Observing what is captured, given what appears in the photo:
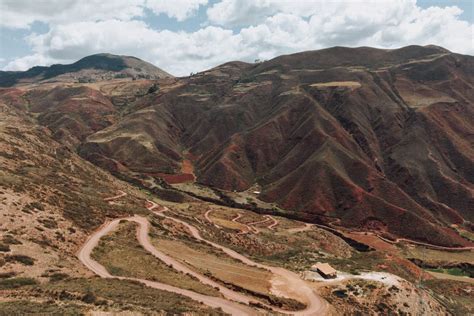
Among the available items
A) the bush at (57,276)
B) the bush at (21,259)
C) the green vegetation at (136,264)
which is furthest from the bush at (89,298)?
the green vegetation at (136,264)

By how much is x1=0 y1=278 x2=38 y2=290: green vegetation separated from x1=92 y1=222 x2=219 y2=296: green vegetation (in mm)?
10515

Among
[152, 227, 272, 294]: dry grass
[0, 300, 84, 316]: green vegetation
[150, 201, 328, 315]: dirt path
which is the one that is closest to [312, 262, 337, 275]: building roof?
[150, 201, 328, 315]: dirt path

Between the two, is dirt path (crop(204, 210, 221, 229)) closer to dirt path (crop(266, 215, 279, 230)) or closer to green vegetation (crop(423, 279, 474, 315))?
dirt path (crop(266, 215, 279, 230))

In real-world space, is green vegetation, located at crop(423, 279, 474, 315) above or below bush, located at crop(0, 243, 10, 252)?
below

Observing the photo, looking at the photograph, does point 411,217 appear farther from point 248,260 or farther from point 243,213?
point 248,260

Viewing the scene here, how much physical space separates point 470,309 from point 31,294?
6825 cm

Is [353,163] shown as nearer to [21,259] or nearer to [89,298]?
[21,259]

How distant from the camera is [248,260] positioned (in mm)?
64562

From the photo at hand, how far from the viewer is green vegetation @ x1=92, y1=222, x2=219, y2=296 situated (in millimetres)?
44750

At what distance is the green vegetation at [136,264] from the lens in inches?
1762

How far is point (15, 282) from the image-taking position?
33.6 m

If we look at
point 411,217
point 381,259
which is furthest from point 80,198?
point 411,217

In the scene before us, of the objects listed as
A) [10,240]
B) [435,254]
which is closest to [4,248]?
[10,240]

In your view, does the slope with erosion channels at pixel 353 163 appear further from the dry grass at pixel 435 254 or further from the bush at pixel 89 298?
the bush at pixel 89 298
